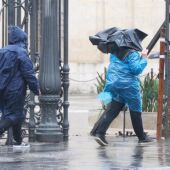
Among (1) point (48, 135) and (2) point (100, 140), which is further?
(1) point (48, 135)

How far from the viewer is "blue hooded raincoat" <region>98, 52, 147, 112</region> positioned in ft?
40.2

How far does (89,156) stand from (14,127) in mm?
1235

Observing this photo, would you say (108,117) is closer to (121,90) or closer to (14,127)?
(121,90)

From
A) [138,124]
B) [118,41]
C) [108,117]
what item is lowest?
[138,124]

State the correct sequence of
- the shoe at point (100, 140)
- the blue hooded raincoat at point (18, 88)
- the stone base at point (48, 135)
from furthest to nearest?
the stone base at point (48, 135)
the shoe at point (100, 140)
the blue hooded raincoat at point (18, 88)

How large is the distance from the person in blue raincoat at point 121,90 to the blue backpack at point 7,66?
1.85 m

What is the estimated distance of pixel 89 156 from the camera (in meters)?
10.8

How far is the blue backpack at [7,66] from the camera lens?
432 inches

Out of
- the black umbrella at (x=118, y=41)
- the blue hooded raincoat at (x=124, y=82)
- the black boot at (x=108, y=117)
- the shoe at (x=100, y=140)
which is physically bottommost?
the shoe at (x=100, y=140)

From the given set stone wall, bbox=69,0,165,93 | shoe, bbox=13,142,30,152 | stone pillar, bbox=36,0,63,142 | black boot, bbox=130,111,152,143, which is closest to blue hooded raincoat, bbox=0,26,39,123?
shoe, bbox=13,142,30,152

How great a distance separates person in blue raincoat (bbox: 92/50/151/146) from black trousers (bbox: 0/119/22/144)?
1381mm

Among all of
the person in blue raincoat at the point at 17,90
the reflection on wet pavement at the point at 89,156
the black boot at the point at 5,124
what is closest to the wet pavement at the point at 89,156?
the reflection on wet pavement at the point at 89,156

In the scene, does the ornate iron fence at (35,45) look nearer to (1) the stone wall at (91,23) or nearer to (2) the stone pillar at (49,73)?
(2) the stone pillar at (49,73)

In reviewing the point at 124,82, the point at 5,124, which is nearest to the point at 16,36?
the point at 5,124
